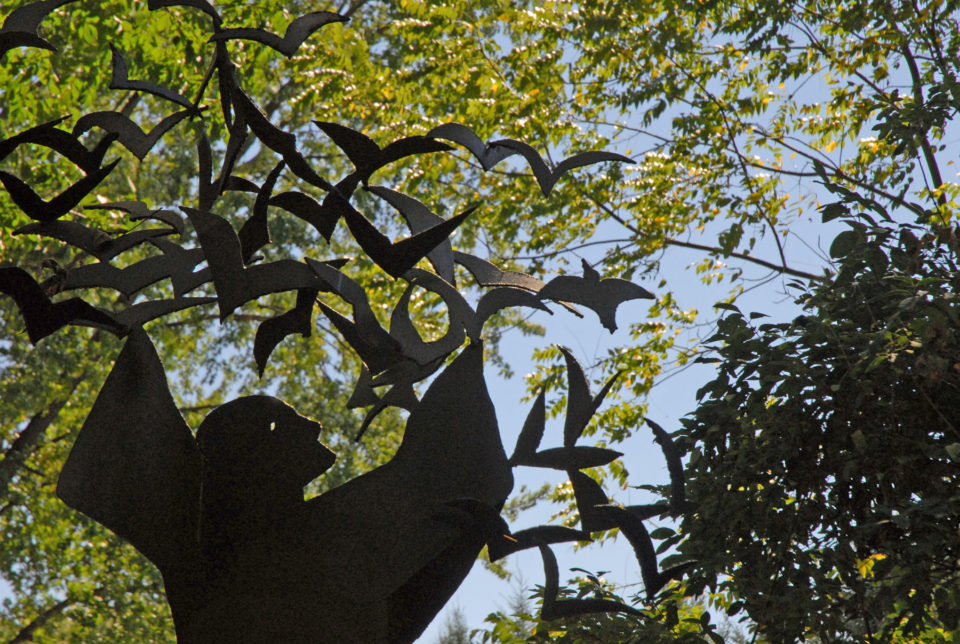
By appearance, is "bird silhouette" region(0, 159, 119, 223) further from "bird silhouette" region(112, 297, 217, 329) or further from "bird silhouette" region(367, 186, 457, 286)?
"bird silhouette" region(367, 186, 457, 286)

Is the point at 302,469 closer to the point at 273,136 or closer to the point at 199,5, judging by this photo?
the point at 273,136

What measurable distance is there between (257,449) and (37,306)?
82 cm

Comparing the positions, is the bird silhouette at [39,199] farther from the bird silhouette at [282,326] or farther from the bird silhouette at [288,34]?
the bird silhouette at [282,326]

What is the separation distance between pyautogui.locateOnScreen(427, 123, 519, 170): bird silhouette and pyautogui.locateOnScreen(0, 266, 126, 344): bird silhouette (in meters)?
1.28

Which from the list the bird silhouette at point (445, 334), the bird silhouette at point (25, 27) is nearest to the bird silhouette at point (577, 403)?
the bird silhouette at point (445, 334)

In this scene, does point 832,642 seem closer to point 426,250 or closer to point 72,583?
point 426,250

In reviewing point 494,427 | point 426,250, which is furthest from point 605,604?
→ point 426,250

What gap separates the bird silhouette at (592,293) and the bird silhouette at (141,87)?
1.67 m

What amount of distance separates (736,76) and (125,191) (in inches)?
275

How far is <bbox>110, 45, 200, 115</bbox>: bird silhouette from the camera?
3.54m

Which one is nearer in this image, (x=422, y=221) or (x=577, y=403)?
(x=577, y=403)

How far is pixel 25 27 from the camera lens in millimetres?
3178

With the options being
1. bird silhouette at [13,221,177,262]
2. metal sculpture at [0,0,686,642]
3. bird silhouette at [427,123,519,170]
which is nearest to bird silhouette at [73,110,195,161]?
bird silhouette at [13,221,177,262]

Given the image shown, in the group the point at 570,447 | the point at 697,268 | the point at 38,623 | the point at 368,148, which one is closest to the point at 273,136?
the point at 368,148
